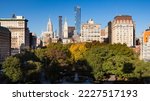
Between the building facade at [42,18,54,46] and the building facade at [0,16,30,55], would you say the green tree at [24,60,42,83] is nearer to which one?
the building facade at [0,16,30,55]

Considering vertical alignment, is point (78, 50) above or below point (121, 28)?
below

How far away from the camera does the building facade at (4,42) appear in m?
5.21

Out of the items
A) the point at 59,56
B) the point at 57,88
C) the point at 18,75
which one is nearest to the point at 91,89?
the point at 57,88

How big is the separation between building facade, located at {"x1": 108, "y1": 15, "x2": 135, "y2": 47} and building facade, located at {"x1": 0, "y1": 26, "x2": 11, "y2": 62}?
165cm

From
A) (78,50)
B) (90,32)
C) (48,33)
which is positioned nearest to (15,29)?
(48,33)

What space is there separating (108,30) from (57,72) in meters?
1.40

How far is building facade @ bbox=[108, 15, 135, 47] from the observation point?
4.73 meters

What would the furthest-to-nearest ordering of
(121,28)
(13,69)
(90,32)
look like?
(90,32), (121,28), (13,69)

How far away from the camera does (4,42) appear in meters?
5.21

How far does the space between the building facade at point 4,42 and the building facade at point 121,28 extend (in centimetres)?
165

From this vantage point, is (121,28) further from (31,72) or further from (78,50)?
(78,50)

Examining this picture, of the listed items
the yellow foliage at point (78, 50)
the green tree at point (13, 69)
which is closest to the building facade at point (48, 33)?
the yellow foliage at point (78, 50)

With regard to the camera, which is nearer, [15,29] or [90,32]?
[15,29]

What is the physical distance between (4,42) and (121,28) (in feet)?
6.32
